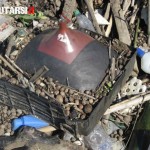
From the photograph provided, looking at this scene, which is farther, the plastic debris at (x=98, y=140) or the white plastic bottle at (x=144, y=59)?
the white plastic bottle at (x=144, y=59)

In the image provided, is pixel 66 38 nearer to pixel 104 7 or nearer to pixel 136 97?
pixel 136 97

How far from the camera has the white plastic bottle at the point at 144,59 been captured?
5.00 meters

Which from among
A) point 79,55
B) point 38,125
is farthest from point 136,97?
point 38,125

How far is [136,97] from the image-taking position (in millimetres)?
4715

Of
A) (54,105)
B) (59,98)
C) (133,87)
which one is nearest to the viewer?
(54,105)

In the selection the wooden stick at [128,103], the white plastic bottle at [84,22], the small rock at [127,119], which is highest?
the white plastic bottle at [84,22]

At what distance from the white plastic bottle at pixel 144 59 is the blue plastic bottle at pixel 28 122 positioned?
127 cm

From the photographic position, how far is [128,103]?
15.3 feet

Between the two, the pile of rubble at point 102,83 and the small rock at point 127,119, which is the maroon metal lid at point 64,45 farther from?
the small rock at point 127,119

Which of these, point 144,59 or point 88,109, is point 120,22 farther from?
point 88,109

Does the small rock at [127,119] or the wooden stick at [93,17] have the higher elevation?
the wooden stick at [93,17]

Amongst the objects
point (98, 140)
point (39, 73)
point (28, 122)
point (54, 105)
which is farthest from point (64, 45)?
point (98, 140)

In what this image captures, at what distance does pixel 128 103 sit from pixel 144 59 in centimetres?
64

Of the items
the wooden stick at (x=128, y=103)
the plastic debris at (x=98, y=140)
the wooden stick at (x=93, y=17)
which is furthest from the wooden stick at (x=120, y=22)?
the plastic debris at (x=98, y=140)
